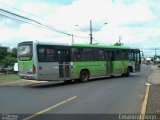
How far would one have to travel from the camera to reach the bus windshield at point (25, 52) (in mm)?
24250

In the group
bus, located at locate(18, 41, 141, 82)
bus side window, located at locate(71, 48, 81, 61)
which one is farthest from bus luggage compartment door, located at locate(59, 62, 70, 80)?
bus side window, located at locate(71, 48, 81, 61)

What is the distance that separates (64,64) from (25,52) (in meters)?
2.92

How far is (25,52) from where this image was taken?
81.1ft

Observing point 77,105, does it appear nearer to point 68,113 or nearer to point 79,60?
point 68,113

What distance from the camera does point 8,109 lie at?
44.3 feet

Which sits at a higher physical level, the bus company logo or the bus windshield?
the bus windshield

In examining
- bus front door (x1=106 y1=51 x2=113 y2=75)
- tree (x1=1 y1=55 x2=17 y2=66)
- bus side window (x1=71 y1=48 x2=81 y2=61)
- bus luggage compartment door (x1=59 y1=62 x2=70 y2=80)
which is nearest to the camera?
bus luggage compartment door (x1=59 y1=62 x2=70 y2=80)

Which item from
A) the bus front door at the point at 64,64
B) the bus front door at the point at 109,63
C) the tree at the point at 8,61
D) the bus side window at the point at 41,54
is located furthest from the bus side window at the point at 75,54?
the tree at the point at 8,61

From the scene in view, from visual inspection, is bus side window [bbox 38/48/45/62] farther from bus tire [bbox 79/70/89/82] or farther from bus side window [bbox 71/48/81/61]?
bus tire [bbox 79/70/89/82]

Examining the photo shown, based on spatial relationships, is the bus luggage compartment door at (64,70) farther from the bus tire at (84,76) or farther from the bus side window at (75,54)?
the bus tire at (84,76)

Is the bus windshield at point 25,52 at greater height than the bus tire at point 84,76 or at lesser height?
greater

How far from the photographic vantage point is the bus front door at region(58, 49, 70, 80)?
25.6 m

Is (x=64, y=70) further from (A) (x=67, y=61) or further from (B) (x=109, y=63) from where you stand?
(B) (x=109, y=63)

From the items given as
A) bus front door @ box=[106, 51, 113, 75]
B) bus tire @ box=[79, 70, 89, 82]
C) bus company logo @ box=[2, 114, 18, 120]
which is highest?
bus front door @ box=[106, 51, 113, 75]
